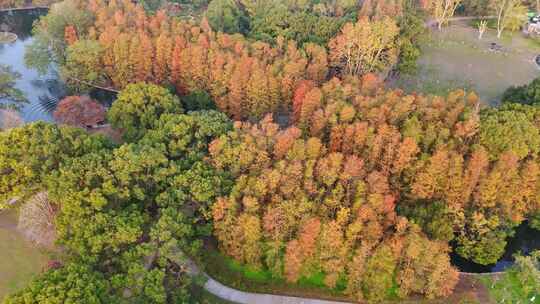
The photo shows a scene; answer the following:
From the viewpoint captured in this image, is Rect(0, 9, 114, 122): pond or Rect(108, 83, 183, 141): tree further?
Rect(0, 9, 114, 122): pond

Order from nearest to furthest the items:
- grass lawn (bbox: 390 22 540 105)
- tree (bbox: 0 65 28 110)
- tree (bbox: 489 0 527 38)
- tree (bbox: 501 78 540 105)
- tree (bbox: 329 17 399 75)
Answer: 1. tree (bbox: 501 78 540 105)
2. tree (bbox: 0 65 28 110)
3. tree (bbox: 329 17 399 75)
4. grass lawn (bbox: 390 22 540 105)
5. tree (bbox: 489 0 527 38)

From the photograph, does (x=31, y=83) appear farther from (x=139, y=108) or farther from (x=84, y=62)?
(x=139, y=108)

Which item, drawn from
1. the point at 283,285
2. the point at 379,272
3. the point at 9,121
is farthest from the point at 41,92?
the point at 379,272

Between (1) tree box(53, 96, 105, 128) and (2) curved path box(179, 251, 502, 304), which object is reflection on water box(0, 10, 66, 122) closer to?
(1) tree box(53, 96, 105, 128)

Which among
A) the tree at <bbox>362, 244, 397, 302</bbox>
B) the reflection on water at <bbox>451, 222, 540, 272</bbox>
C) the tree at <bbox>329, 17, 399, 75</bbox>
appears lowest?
the reflection on water at <bbox>451, 222, 540, 272</bbox>

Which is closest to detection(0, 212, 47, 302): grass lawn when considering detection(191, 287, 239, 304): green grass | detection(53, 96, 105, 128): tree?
detection(191, 287, 239, 304): green grass

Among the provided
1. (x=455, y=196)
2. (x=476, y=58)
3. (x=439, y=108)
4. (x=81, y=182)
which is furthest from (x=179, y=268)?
(x=476, y=58)

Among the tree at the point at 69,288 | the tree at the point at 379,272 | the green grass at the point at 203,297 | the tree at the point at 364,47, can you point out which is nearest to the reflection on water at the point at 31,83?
the tree at the point at 69,288

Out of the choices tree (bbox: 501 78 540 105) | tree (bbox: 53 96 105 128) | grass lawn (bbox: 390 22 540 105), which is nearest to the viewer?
tree (bbox: 53 96 105 128)
